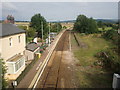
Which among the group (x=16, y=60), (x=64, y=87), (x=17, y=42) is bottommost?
(x=64, y=87)

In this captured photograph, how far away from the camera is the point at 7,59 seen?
14.8m

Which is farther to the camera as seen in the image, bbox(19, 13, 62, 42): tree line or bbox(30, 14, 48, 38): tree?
bbox(30, 14, 48, 38): tree

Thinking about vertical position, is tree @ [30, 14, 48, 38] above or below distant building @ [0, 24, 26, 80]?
above

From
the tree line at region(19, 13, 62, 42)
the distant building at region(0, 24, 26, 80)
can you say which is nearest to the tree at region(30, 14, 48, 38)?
the tree line at region(19, 13, 62, 42)

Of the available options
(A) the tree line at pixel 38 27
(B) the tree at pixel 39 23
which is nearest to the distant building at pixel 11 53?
(A) the tree line at pixel 38 27

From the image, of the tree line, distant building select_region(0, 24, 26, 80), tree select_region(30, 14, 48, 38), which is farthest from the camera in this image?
tree select_region(30, 14, 48, 38)

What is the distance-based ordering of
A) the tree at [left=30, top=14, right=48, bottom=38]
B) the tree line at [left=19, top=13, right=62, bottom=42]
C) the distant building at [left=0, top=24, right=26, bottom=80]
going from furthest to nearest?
the tree at [left=30, top=14, right=48, bottom=38] → the tree line at [left=19, top=13, right=62, bottom=42] → the distant building at [left=0, top=24, right=26, bottom=80]

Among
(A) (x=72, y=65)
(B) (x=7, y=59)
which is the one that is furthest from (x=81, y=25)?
(B) (x=7, y=59)

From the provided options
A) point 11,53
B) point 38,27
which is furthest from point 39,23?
point 11,53

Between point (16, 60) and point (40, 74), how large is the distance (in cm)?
277

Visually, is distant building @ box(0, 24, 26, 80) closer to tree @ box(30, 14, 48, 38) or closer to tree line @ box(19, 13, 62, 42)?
tree line @ box(19, 13, 62, 42)

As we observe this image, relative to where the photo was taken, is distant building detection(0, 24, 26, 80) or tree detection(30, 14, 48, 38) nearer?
distant building detection(0, 24, 26, 80)

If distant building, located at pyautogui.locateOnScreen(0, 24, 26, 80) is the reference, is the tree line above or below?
above

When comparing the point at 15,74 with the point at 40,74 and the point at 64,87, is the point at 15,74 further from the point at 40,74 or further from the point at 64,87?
the point at 64,87
